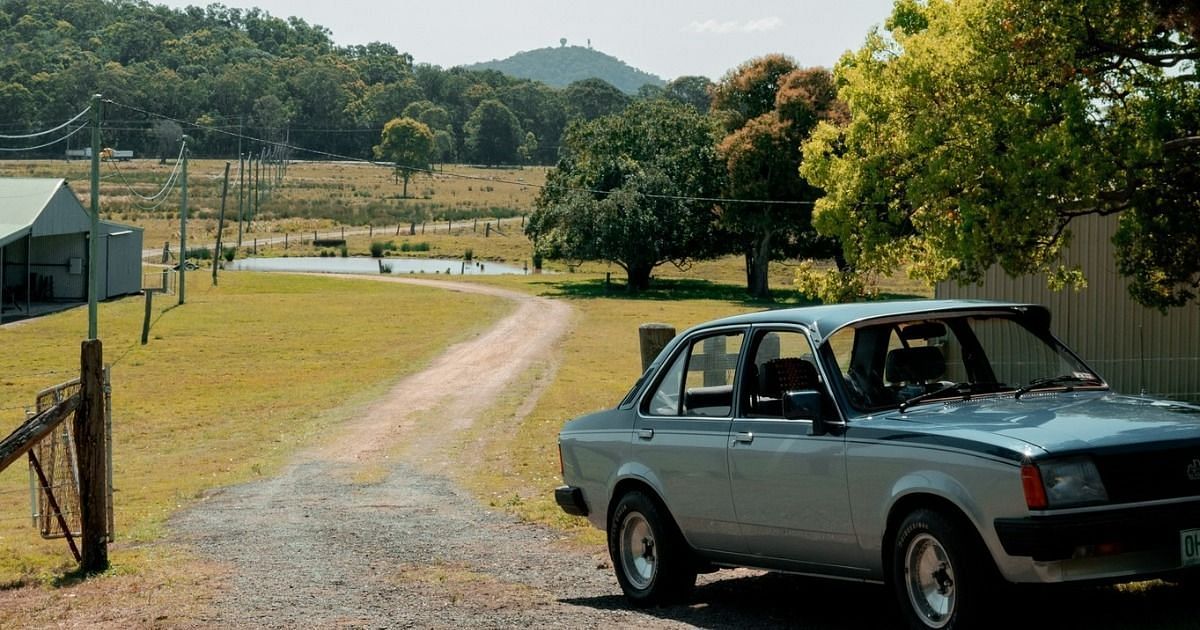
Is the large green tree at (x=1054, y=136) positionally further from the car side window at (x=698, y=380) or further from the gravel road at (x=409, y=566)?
the car side window at (x=698, y=380)

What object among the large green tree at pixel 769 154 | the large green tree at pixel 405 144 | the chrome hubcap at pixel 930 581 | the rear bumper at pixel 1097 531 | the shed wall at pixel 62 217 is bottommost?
the chrome hubcap at pixel 930 581

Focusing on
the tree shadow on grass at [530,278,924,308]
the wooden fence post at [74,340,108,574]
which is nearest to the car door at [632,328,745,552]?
the wooden fence post at [74,340,108,574]

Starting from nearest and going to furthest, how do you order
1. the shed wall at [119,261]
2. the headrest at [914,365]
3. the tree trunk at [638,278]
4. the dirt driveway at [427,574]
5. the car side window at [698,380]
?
the headrest at [914,365]
the dirt driveway at [427,574]
the car side window at [698,380]
the shed wall at [119,261]
the tree trunk at [638,278]

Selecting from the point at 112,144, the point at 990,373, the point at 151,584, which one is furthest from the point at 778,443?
the point at 112,144

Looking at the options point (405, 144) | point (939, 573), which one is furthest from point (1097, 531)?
point (405, 144)

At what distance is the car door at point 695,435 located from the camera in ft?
27.6

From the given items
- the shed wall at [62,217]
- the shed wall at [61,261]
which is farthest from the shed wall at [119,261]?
the shed wall at [62,217]

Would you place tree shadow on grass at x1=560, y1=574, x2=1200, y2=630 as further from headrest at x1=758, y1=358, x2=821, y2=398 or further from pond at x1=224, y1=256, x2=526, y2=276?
pond at x1=224, y1=256, x2=526, y2=276

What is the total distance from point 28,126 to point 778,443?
581 ft

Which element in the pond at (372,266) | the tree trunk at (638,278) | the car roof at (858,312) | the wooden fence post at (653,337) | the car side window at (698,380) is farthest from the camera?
the pond at (372,266)

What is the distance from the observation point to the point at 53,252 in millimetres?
57969

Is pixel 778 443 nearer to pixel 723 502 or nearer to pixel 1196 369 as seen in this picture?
pixel 723 502

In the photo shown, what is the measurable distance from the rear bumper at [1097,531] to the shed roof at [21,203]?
48.2 metres

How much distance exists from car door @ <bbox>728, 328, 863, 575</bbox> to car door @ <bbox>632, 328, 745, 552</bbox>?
0.16m
